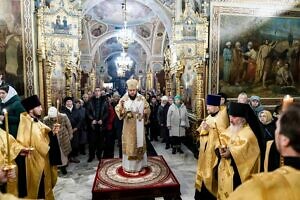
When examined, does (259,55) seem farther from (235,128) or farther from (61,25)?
(61,25)

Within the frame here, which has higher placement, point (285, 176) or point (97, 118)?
point (285, 176)

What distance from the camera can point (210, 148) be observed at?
153 inches

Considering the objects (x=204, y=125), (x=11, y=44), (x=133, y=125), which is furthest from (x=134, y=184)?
(x=11, y=44)

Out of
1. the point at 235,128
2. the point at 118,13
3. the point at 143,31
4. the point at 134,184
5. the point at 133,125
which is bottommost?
the point at 134,184

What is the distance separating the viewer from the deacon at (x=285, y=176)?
1.15 metres

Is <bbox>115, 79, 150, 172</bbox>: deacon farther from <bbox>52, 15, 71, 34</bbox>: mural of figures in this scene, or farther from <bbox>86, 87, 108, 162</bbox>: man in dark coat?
<bbox>52, 15, 71, 34</bbox>: mural of figures

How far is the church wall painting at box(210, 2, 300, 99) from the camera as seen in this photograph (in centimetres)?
757

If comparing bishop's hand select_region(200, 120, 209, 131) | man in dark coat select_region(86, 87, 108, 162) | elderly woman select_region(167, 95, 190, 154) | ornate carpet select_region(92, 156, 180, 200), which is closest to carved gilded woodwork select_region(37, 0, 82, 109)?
man in dark coat select_region(86, 87, 108, 162)

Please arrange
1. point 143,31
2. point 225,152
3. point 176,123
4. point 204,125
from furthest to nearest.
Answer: point 143,31
point 176,123
point 204,125
point 225,152

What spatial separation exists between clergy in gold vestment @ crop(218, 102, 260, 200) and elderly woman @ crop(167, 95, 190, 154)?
161 inches

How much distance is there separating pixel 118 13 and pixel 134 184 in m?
13.3

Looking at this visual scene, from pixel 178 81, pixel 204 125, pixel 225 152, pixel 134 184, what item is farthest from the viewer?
pixel 178 81

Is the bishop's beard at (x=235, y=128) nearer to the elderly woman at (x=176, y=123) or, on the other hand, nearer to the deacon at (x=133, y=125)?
the deacon at (x=133, y=125)

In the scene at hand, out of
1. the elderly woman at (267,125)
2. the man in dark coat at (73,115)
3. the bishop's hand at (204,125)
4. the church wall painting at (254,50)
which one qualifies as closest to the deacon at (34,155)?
the bishop's hand at (204,125)
